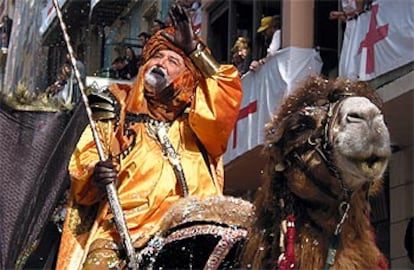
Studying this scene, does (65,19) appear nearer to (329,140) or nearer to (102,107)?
(102,107)

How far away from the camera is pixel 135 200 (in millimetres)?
4535

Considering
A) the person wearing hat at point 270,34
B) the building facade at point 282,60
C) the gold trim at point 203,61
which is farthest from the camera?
the person wearing hat at point 270,34

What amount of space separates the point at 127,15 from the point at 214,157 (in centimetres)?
1503

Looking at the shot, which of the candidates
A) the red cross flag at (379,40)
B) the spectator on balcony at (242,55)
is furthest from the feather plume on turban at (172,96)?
the spectator on balcony at (242,55)

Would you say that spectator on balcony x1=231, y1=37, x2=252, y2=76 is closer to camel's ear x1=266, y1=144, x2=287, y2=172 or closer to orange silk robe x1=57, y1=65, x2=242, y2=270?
orange silk robe x1=57, y1=65, x2=242, y2=270

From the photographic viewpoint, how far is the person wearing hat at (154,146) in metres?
4.45

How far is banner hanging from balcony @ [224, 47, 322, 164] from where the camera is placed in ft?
39.9

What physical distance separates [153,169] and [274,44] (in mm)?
8565

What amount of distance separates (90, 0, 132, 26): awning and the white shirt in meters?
2.58

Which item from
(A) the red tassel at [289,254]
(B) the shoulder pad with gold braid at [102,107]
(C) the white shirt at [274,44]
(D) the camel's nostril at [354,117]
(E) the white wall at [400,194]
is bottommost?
(E) the white wall at [400,194]

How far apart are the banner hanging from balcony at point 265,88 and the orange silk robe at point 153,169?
6.79 meters

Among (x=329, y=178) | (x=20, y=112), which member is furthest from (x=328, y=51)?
(x=329, y=178)

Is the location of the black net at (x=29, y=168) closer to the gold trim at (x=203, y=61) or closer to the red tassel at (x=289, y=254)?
the gold trim at (x=203, y=61)

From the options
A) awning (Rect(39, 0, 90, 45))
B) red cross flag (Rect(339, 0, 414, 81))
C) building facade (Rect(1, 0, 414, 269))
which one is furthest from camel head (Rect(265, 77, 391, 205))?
red cross flag (Rect(339, 0, 414, 81))
